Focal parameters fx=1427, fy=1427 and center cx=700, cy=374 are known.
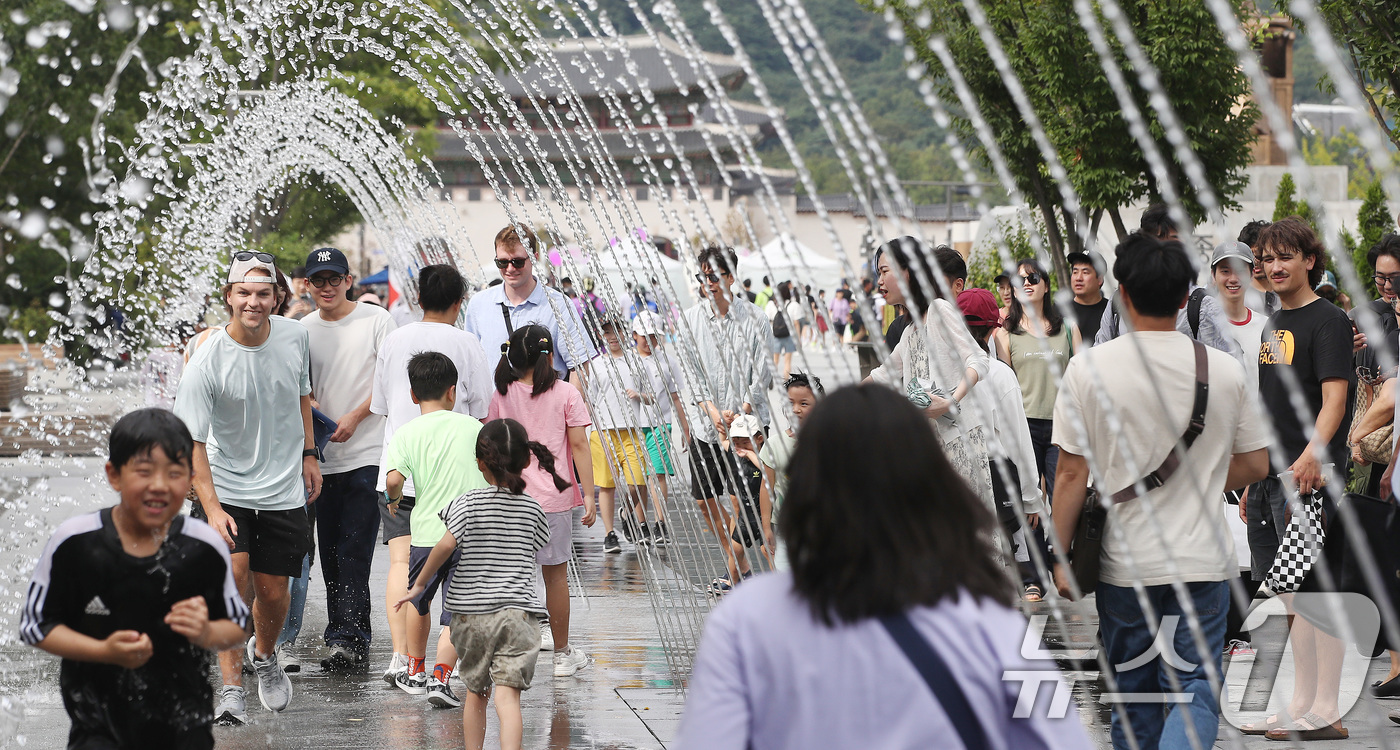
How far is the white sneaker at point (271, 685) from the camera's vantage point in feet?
16.3

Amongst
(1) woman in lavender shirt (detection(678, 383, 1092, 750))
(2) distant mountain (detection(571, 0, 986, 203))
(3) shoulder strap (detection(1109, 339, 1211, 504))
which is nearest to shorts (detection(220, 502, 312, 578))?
(3) shoulder strap (detection(1109, 339, 1211, 504))

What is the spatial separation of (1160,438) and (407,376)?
3.04 metres

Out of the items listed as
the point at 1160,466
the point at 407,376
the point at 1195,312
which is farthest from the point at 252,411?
the point at 1195,312

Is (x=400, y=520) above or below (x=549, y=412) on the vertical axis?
below

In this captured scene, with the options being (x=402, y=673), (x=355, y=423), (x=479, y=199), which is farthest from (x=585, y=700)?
(x=479, y=199)

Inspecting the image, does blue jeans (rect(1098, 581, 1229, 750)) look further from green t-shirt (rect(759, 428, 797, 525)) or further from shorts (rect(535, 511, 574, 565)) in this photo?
shorts (rect(535, 511, 574, 565))

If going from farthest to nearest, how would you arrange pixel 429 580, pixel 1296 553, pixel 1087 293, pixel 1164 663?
1. pixel 1087 293
2. pixel 1296 553
3. pixel 429 580
4. pixel 1164 663

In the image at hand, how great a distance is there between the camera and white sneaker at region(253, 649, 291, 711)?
498cm

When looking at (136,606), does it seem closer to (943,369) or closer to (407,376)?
(407,376)

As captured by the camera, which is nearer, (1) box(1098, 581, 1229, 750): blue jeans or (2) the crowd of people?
(2) the crowd of people

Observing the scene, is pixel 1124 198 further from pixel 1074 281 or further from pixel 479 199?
pixel 479 199

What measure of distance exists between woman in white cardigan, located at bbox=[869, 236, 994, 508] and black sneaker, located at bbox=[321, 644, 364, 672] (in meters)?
2.38

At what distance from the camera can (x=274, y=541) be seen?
5.08 m

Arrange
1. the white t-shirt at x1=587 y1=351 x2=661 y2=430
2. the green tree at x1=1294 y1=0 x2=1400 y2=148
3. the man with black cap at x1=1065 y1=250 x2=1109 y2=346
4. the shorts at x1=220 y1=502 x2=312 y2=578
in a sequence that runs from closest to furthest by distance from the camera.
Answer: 1. the shorts at x1=220 y1=502 x2=312 y2=578
2. the man with black cap at x1=1065 y1=250 x2=1109 y2=346
3. the white t-shirt at x1=587 y1=351 x2=661 y2=430
4. the green tree at x1=1294 y1=0 x2=1400 y2=148
